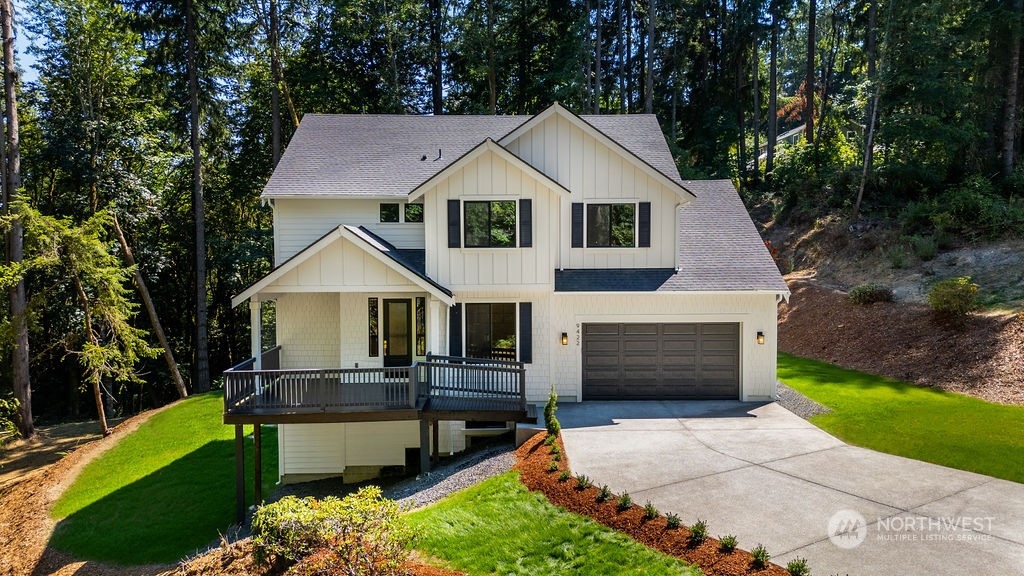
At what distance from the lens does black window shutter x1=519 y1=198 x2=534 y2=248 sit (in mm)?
12219

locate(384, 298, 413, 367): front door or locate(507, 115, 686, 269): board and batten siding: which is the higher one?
locate(507, 115, 686, 269): board and batten siding

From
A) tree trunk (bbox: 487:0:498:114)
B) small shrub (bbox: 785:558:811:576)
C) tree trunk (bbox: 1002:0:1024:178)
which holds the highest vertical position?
tree trunk (bbox: 487:0:498:114)

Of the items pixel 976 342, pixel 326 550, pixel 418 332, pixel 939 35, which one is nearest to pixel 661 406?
pixel 418 332

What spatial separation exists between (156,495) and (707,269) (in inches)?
559

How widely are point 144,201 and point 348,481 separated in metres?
15.6

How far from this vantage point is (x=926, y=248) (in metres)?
19.4

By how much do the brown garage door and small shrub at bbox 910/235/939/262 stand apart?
1148 centimetres

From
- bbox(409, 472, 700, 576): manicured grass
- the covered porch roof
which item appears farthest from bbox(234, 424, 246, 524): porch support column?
bbox(409, 472, 700, 576): manicured grass

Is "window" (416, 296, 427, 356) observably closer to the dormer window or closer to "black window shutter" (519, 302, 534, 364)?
"black window shutter" (519, 302, 534, 364)

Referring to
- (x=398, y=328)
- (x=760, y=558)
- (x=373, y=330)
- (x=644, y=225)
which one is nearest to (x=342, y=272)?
(x=373, y=330)

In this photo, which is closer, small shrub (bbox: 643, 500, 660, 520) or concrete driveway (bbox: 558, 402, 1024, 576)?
concrete driveway (bbox: 558, 402, 1024, 576)

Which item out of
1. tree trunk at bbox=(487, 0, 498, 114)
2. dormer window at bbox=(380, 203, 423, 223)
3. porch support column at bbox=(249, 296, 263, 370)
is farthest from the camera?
tree trunk at bbox=(487, 0, 498, 114)

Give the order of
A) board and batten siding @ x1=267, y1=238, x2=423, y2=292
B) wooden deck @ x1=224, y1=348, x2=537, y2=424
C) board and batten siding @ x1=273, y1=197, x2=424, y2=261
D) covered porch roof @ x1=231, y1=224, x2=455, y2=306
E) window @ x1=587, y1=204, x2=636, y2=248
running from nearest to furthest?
1. wooden deck @ x1=224, y1=348, x2=537, y2=424
2. covered porch roof @ x1=231, y1=224, x2=455, y2=306
3. board and batten siding @ x1=267, y1=238, x2=423, y2=292
4. window @ x1=587, y1=204, x2=636, y2=248
5. board and batten siding @ x1=273, y1=197, x2=424, y2=261

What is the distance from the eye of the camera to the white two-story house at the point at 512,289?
11.9 m
